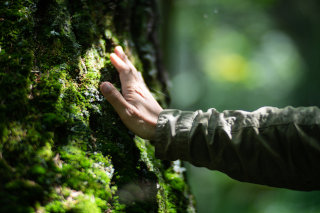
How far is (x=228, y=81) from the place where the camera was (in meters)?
16.2

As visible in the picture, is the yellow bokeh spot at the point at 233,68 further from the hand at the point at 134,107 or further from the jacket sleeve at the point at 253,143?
the jacket sleeve at the point at 253,143

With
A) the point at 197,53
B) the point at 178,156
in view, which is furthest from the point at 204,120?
the point at 197,53

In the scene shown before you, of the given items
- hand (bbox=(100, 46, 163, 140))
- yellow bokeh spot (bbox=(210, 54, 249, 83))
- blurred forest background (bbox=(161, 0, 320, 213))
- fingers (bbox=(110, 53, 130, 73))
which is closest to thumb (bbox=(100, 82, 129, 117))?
hand (bbox=(100, 46, 163, 140))

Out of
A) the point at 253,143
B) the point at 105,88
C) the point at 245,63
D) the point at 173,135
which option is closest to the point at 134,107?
the point at 105,88

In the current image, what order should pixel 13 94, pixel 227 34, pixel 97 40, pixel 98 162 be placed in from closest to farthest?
pixel 13 94, pixel 98 162, pixel 97 40, pixel 227 34

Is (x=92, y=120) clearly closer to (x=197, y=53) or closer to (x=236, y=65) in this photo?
(x=236, y=65)

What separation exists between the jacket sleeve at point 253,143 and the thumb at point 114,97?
0.33 metres

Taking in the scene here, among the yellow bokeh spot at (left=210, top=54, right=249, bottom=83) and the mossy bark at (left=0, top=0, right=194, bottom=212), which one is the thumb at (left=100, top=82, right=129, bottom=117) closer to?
the mossy bark at (left=0, top=0, right=194, bottom=212)

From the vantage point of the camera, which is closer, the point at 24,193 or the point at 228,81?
the point at 24,193

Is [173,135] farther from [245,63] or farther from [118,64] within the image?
[245,63]

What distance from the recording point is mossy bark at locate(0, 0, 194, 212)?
1.42m

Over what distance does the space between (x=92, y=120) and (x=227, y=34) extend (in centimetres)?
1708

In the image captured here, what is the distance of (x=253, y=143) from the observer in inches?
66.9

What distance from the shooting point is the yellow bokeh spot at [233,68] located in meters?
15.7
